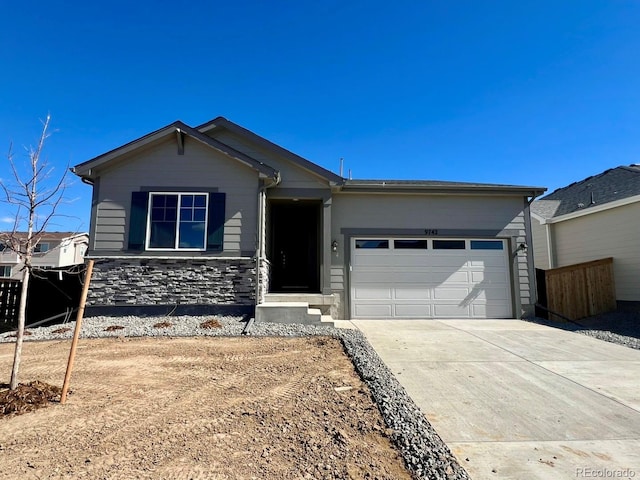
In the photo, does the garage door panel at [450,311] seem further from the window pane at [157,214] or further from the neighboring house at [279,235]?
the window pane at [157,214]

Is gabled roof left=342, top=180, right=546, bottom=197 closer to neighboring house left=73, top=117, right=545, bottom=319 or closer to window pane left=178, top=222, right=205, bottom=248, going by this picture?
neighboring house left=73, top=117, right=545, bottom=319

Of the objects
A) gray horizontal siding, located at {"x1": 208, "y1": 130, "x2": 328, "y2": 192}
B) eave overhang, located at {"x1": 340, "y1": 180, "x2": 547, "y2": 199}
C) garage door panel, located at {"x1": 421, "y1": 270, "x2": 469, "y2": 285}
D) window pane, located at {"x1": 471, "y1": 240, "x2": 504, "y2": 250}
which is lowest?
garage door panel, located at {"x1": 421, "y1": 270, "x2": 469, "y2": 285}

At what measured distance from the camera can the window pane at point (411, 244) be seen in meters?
9.70

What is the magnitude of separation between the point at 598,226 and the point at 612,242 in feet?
2.31

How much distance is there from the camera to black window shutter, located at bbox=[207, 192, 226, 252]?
328 inches

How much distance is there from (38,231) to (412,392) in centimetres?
452

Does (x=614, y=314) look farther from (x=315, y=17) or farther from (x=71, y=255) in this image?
(x=71, y=255)

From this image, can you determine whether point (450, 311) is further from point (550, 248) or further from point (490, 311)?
point (550, 248)

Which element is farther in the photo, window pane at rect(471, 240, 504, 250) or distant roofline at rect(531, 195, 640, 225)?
window pane at rect(471, 240, 504, 250)

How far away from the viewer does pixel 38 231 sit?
374 cm

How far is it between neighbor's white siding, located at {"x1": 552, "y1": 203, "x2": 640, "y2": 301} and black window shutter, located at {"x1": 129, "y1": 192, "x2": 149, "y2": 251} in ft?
41.9

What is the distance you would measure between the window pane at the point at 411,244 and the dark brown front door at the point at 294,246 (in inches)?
102

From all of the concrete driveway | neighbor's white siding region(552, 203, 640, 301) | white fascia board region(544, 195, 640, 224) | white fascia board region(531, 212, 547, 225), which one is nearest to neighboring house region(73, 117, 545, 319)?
white fascia board region(544, 195, 640, 224)

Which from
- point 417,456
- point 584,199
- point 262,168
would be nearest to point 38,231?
point 417,456
